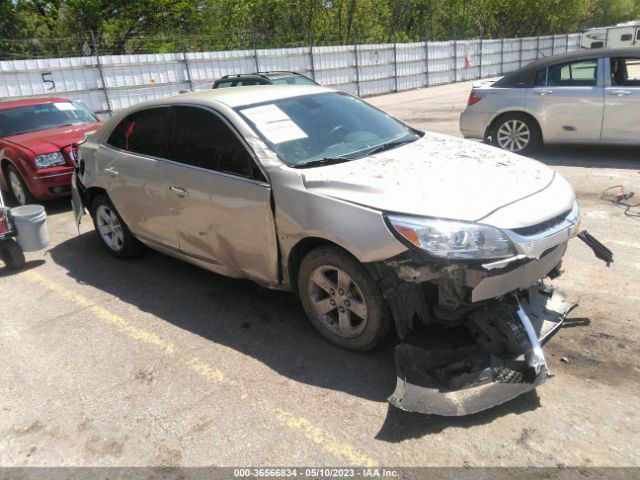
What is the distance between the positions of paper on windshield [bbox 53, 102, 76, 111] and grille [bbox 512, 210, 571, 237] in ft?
26.3

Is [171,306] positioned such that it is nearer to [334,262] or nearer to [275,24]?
[334,262]

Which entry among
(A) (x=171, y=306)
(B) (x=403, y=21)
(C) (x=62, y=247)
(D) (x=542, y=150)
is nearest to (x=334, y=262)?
(A) (x=171, y=306)

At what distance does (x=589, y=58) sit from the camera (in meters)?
7.98

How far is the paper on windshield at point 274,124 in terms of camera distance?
3.88 metres

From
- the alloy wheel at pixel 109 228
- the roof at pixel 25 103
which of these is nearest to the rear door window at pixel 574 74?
the alloy wheel at pixel 109 228

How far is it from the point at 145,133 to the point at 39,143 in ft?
12.0

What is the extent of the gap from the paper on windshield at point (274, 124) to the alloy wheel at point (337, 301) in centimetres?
105

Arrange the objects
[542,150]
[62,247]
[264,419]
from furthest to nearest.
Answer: [542,150]
[62,247]
[264,419]

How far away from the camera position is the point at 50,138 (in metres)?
7.72

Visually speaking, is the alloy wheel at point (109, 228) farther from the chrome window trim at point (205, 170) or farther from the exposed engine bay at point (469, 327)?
the exposed engine bay at point (469, 327)

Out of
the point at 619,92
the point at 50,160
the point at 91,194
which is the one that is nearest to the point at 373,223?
the point at 91,194

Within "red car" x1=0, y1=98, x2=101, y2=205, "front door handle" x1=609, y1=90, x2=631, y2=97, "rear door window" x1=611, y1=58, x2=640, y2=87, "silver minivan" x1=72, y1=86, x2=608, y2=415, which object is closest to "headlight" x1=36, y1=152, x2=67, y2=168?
"red car" x1=0, y1=98, x2=101, y2=205

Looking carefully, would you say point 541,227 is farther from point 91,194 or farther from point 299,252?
point 91,194

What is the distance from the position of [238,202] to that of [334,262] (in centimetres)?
92
